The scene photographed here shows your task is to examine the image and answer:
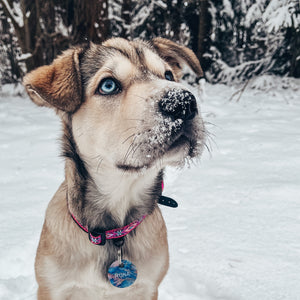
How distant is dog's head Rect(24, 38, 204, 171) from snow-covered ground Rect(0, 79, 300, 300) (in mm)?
552

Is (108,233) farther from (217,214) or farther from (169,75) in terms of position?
(217,214)

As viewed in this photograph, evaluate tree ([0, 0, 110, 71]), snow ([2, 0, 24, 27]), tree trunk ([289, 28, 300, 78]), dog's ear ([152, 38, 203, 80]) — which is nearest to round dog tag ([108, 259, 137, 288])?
dog's ear ([152, 38, 203, 80])

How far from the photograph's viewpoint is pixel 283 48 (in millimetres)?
11922

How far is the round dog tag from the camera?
7.06 ft

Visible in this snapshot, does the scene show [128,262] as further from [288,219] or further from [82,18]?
[82,18]

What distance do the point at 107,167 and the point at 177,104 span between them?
739mm

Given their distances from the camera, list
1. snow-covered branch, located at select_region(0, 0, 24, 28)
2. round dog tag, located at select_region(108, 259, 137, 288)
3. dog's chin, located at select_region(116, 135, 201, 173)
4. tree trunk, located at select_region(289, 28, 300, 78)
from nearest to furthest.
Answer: dog's chin, located at select_region(116, 135, 201, 173)
round dog tag, located at select_region(108, 259, 137, 288)
snow-covered branch, located at select_region(0, 0, 24, 28)
tree trunk, located at select_region(289, 28, 300, 78)

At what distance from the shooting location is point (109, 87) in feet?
7.13

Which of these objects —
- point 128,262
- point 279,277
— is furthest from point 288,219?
point 128,262

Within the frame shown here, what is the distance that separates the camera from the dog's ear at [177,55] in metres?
2.69

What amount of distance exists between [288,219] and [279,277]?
0.93 metres

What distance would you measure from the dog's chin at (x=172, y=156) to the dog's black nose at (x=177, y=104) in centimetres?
14

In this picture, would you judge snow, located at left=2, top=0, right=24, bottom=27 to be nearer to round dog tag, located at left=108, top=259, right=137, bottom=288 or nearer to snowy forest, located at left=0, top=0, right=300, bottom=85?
snowy forest, located at left=0, top=0, right=300, bottom=85

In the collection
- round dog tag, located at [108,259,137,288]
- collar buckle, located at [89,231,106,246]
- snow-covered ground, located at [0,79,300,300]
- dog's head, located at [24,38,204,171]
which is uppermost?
dog's head, located at [24,38,204,171]
